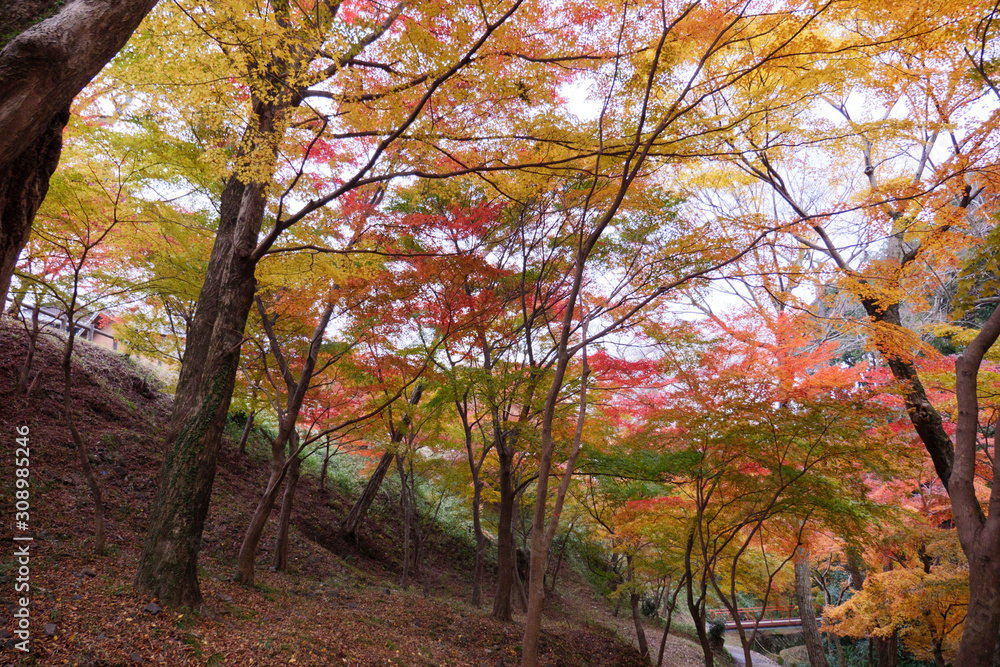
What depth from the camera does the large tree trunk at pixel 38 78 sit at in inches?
72.1

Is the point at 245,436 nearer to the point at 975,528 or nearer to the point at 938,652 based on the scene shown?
the point at 975,528

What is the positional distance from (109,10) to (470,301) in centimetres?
592

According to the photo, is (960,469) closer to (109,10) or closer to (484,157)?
(484,157)

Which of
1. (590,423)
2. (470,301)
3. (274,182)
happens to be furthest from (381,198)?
(590,423)

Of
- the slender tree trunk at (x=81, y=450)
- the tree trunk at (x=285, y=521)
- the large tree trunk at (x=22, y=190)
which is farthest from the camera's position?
the tree trunk at (x=285, y=521)

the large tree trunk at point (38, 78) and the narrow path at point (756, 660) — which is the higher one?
the large tree trunk at point (38, 78)

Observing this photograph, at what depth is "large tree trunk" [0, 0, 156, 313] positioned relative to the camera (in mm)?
1832

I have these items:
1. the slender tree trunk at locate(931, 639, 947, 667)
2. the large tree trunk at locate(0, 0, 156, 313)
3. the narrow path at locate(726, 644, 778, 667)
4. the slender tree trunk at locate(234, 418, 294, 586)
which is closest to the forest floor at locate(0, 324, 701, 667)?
the slender tree trunk at locate(234, 418, 294, 586)

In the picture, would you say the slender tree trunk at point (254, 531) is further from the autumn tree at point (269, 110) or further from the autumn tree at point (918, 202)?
the autumn tree at point (918, 202)

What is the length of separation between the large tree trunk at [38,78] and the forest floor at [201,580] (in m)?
2.64

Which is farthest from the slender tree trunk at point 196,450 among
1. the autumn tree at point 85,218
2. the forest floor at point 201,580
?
the autumn tree at point 85,218

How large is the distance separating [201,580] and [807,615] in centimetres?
1340

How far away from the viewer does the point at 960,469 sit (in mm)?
4766

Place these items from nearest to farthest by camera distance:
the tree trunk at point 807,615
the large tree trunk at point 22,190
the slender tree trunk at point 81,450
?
the large tree trunk at point 22,190, the slender tree trunk at point 81,450, the tree trunk at point 807,615
